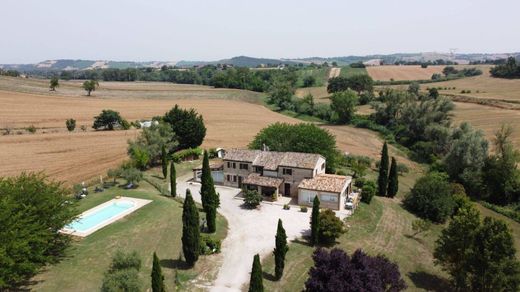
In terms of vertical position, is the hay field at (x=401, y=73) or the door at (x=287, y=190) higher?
the hay field at (x=401, y=73)

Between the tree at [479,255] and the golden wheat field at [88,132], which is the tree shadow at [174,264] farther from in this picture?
the golden wheat field at [88,132]

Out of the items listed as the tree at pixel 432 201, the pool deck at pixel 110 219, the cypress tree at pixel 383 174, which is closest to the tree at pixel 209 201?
the pool deck at pixel 110 219

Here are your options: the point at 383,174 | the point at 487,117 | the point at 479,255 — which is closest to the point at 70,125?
the point at 383,174

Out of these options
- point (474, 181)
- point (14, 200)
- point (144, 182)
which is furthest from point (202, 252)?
point (474, 181)

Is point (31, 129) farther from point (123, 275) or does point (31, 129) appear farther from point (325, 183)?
point (123, 275)

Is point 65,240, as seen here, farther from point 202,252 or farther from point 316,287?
point 316,287

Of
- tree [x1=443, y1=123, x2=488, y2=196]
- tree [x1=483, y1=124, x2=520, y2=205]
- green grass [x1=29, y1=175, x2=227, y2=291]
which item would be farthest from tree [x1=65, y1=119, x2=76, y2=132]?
tree [x1=483, y1=124, x2=520, y2=205]

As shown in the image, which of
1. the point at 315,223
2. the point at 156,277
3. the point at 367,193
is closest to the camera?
the point at 156,277
